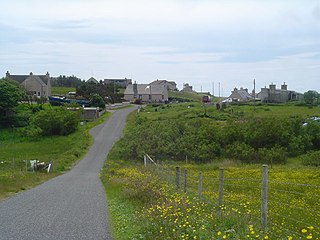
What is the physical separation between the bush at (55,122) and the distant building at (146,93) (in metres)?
58.8

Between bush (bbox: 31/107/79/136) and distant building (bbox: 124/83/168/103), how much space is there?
58.8m

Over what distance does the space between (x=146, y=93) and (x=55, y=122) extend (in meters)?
64.4

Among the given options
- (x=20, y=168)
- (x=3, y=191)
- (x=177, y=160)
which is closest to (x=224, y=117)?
(x=177, y=160)

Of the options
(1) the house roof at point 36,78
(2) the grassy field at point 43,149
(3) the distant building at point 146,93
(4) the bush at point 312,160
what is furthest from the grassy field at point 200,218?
(3) the distant building at point 146,93

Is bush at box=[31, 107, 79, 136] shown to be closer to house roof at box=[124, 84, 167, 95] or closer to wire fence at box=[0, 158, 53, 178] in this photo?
wire fence at box=[0, 158, 53, 178]

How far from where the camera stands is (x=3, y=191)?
22531 mm

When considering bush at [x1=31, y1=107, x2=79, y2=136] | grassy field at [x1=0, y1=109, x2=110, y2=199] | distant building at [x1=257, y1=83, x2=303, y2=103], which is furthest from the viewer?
distant building at [x1=257, y1=83, x2=303, y2=103]

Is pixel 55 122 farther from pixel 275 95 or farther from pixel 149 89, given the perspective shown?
pixel 275 95

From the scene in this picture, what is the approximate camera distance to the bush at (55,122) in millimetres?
66500

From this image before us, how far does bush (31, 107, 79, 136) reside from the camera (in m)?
66.5

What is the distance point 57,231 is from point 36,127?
58501 millimetres

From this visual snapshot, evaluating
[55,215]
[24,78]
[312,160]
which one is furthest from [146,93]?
[55,215]

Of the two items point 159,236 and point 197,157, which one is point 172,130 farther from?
point 159,236

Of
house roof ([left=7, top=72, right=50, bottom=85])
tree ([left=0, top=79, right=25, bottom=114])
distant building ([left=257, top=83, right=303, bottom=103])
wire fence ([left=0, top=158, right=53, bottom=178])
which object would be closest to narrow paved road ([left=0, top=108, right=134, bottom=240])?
wire fence ([left=0, top=158, right=53, bottom=178])
